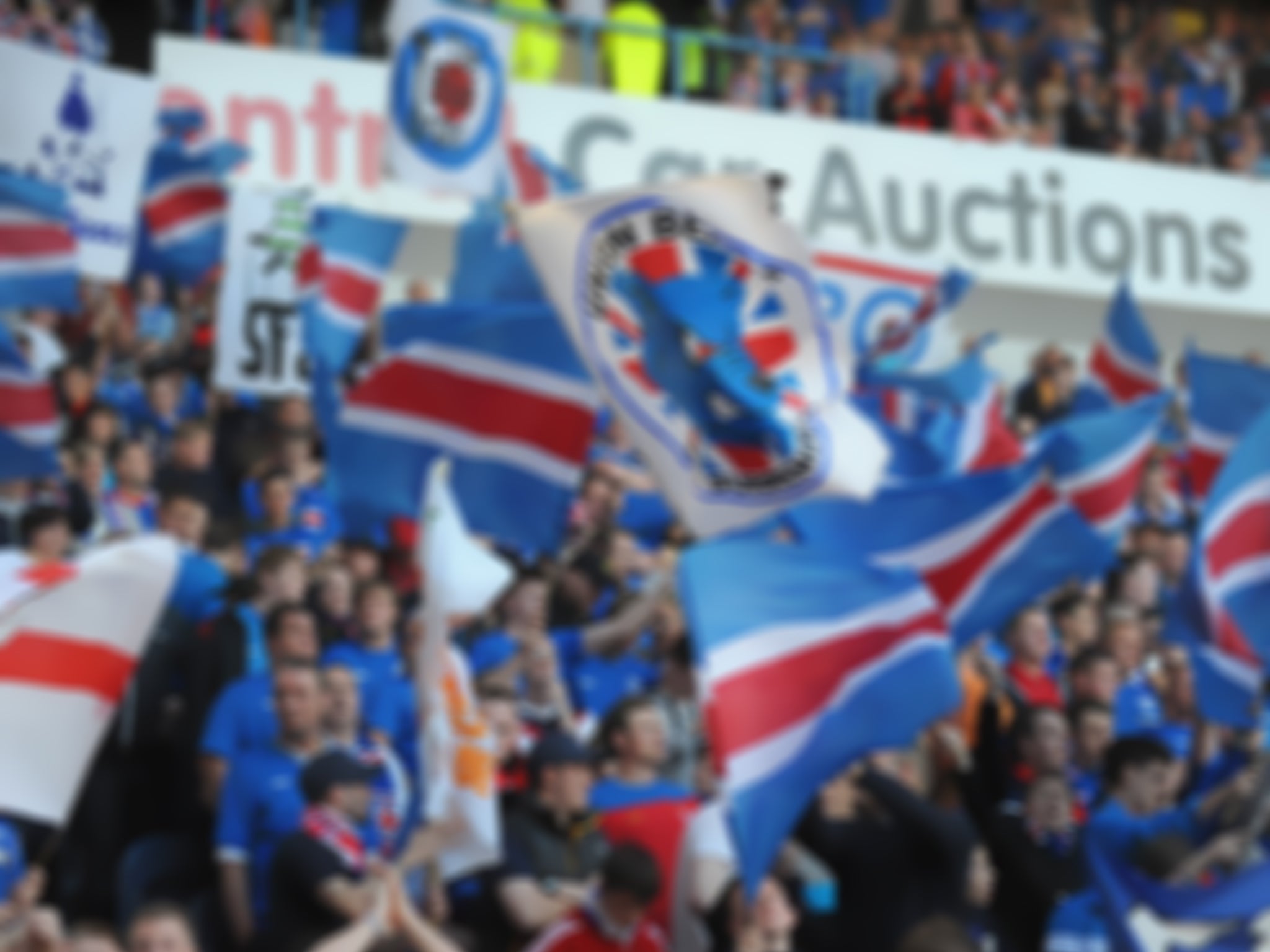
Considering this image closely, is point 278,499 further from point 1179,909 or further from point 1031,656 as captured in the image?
point 1179,909

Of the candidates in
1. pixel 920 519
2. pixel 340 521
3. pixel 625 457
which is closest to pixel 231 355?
pixel 340 521

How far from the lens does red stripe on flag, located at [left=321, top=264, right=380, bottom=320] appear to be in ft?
28.9

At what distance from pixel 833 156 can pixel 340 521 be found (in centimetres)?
641

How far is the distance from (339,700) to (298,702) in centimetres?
15

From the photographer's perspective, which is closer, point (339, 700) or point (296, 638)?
point (339, 700)

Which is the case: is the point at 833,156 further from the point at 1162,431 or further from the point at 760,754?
the point at 760,754

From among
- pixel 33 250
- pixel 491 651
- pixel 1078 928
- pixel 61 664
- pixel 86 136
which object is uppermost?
pixel 86 136

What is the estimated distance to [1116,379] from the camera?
32.4 feet

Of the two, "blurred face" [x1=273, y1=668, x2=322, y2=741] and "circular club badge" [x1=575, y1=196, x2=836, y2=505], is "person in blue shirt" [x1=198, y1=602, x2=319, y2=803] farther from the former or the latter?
"circular club badge" [x1=575, y1=196, x2=836, y2=505]

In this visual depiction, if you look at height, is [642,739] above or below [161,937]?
below

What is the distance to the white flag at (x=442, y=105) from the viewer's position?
9.85m

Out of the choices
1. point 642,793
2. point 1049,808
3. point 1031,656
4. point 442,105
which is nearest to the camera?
point 642,793

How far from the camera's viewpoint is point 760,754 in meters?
5.32

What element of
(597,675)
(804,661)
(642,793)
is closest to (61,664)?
(642,793)
